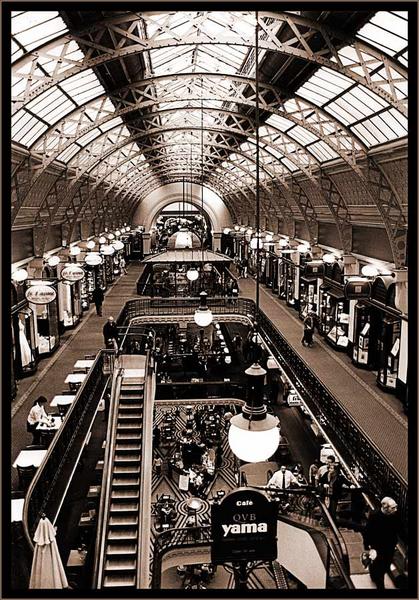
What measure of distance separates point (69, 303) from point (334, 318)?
11.2 meters

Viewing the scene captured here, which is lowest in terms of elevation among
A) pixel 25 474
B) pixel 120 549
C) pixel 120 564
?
pixel 120 564

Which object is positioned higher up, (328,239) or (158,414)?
(328,239)

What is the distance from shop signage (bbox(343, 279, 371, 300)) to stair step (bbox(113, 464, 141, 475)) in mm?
7510

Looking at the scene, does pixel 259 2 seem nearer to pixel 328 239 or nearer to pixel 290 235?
pixel 328 239

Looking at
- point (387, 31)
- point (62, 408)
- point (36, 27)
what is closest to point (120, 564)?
point (62, 408)

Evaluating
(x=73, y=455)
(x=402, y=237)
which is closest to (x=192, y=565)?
(x=73, y=455)

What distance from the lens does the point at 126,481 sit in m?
14.6

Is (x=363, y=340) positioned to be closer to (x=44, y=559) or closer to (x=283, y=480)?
(x=283, y=480)

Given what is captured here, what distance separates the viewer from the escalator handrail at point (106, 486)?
12312 millimetres

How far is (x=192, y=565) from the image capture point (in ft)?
49.3

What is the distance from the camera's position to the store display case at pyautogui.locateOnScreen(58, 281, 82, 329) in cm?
2403

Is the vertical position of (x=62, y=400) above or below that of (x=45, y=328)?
below

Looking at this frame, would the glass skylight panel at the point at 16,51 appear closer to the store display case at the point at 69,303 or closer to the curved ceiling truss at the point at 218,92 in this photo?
the curved ceiling truss at the point at 218,92

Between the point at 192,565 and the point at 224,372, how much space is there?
11.8 m
